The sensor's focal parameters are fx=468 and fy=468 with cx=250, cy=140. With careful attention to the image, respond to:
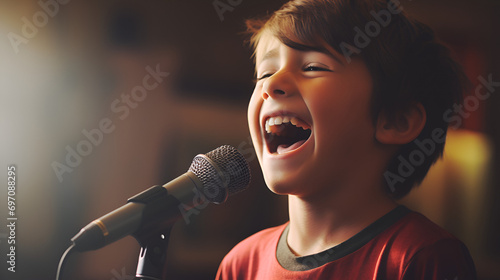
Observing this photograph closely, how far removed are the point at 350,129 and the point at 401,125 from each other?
0.27 ft

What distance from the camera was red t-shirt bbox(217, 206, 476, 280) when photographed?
57 cm

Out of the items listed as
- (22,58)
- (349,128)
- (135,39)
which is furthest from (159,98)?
(349,128)

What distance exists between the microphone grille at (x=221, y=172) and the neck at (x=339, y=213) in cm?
12

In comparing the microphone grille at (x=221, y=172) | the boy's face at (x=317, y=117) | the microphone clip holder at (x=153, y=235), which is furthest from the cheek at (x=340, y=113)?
the microphone clip holder at (x=153, y=235)

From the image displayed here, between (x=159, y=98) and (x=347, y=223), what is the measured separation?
0.44 meters

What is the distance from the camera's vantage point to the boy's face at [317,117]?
63 centimetres

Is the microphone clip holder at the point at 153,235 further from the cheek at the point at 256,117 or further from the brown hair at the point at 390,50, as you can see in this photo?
the brown hair at the point at 390,50

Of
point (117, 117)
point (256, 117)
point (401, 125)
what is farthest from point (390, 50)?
point (117, 117)

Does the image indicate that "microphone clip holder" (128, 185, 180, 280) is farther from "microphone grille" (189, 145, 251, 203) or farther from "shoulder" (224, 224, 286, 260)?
"shoulder" (224, 224, 286, 260)

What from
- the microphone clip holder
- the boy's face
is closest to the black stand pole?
the microphone clip holder

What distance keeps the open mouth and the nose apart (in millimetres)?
33

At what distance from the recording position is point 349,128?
25.2 inches

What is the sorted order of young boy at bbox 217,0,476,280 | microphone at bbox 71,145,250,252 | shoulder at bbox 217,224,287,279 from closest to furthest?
microphone at bbox 71,145,250,252
young boy at bbox 217,0,476,280
shoulder at bbox 217,224,287,279

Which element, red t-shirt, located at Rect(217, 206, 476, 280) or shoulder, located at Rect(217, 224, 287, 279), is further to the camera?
shoulder, located at Rect(217, 224, 287, 279)
